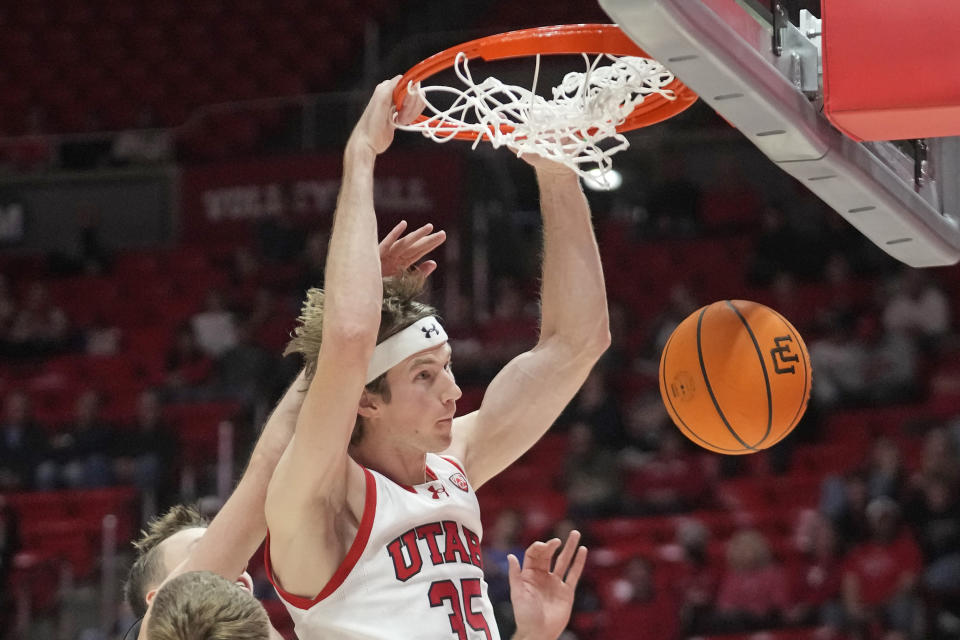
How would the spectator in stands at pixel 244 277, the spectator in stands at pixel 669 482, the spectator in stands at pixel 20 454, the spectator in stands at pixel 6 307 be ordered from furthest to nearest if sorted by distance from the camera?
1. the spectator in stands at pixel 6 307
2. the spectator in stands at pixel 244 277
3. the spectator in stands at pixel 20 454
4. the spectator in stands at pixel 669 482

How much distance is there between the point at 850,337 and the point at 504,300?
2534mm

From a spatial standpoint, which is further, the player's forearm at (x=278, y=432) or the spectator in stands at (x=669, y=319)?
the spectator in stands at (x=669, y=319)

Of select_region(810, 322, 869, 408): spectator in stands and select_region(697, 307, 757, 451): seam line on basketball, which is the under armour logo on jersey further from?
select_region(810, 322, 869, 408): spectator in stands

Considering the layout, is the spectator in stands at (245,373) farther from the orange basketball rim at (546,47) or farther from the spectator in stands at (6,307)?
the orange basketball rim at (546,47)

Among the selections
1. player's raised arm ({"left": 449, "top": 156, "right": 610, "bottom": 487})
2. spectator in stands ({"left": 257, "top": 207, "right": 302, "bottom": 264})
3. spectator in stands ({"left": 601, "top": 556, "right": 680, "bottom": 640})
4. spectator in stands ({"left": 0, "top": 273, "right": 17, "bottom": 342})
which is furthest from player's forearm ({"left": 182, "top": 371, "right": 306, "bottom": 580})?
spectator in stands ({"left": 0, "top": 273, "right": 17, "bottom": 342})

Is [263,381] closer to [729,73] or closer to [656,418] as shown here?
[656,418]

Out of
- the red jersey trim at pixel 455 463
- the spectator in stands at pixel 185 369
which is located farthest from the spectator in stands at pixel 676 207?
the red jersey trim at pixel 455 463

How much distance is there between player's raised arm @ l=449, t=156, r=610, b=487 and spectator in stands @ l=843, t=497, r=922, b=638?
→ 419 cm

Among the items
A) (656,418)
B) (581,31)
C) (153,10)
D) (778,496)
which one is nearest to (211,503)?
(656,418)

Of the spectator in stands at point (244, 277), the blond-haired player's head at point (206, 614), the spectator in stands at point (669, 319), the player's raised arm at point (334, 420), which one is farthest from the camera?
the spectator in stands at point (244, 277)

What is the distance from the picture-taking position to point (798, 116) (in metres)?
2.92

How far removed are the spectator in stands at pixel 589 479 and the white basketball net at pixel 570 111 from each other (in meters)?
5.09

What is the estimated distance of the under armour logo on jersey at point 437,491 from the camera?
3.10 m

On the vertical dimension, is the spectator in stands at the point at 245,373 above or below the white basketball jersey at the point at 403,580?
below
